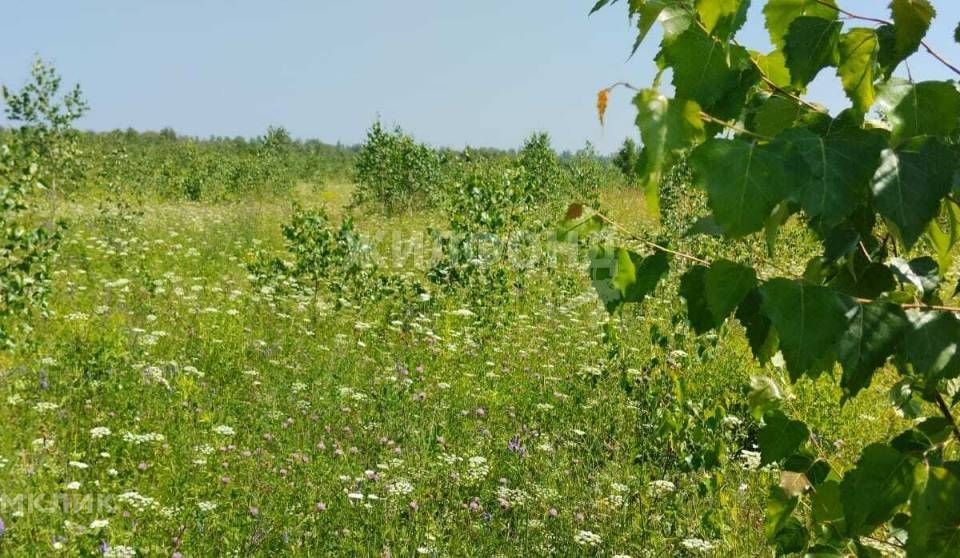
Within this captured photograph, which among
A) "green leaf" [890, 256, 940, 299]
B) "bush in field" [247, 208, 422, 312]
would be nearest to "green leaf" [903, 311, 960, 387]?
"green leaf" [890, 256, 940, 299]

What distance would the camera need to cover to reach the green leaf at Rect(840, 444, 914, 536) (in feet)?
3.77

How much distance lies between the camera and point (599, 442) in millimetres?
4961

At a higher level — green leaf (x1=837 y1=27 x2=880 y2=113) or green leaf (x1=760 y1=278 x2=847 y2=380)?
green leaf (x1=837 y1=27 x2=880 y2=113)

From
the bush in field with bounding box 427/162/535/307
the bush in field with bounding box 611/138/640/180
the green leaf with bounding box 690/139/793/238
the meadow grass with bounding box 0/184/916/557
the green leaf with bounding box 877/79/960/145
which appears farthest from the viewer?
the bush in field with bounding box 611/138/640/180

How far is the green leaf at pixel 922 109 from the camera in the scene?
39.3 inches

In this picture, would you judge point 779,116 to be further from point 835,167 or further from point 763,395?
point 763,395

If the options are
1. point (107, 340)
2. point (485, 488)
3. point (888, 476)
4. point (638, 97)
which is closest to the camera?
point (638, 97)

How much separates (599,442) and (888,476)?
153 inches

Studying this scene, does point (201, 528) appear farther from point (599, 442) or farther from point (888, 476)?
point (888, 476)

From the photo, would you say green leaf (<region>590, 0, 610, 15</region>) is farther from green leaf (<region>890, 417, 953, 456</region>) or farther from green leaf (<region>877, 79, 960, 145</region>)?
green leaf (<region>890, 417, 953, 456</region>)

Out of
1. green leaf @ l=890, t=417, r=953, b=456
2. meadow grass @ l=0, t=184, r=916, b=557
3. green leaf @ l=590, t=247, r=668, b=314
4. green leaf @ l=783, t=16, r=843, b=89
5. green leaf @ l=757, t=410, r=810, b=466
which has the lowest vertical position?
meadow grass @ l=0, t=184, r=916, b=557

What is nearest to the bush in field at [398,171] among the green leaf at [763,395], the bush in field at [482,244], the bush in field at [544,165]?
the bush in field at [544,165]

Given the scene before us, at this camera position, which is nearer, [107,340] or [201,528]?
[201,528]

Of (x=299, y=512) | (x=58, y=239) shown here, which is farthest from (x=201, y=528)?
(x=58, y=239)
